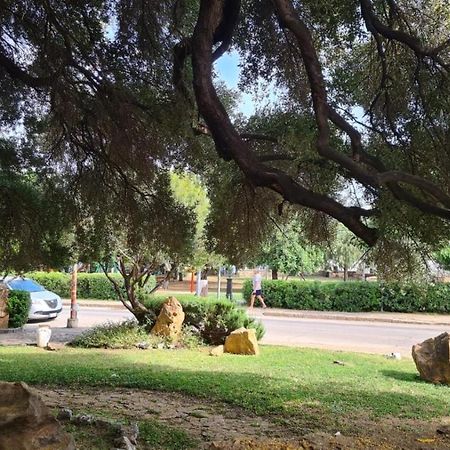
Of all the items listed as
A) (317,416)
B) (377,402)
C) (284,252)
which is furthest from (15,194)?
(284,252)

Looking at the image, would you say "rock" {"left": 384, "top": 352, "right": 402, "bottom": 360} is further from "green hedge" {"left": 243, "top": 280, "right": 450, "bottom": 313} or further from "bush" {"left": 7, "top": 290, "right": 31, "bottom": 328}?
"bush" {"left": 7, "top": 290, "right": 31, "bottom": 328}

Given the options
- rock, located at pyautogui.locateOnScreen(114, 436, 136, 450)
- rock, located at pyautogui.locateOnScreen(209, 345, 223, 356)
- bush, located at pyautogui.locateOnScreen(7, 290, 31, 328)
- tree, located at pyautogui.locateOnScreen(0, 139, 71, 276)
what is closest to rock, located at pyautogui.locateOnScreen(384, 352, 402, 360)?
rock, located at pyautogui.locateOnScreen(209, 345, 223, 356)

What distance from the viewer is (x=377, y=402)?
8172 mm

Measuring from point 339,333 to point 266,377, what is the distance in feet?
29.4

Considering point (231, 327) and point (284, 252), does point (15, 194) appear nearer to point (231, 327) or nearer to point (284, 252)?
point (231, 327)

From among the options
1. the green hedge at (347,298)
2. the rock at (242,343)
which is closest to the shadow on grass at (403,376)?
the rock at (242,343)

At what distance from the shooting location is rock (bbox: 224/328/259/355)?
12.6 m

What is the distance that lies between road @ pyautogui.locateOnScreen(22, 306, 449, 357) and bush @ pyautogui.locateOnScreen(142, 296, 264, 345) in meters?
1.86

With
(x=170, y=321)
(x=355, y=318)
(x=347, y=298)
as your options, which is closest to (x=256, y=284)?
(x=347, y=298)

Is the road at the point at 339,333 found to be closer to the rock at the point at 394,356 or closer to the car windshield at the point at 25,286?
the rock at the point at 394,356

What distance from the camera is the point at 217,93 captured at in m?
7.30

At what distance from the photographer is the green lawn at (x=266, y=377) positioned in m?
7.84

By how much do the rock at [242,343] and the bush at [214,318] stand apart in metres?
0.90

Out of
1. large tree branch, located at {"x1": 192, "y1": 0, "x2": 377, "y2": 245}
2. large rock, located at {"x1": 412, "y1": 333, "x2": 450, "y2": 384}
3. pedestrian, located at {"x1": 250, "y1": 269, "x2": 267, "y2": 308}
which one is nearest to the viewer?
large tree branch, located at {"x1": 192, "y1": 0, "x2": 377, "y2": 245}
